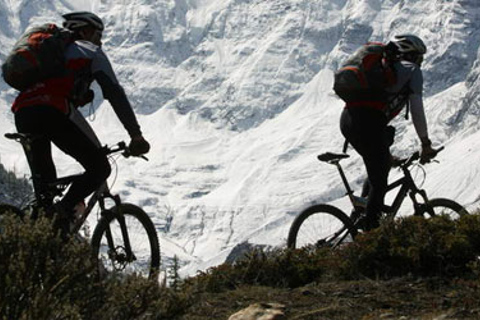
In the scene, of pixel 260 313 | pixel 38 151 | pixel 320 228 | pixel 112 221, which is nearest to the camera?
pixel 260 313

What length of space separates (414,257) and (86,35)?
3612 mm

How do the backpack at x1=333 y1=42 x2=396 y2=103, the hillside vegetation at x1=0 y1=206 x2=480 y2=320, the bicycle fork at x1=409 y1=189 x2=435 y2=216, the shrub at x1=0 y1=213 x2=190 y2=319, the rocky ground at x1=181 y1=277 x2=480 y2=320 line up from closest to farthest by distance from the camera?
1. the shrub at x1=0 y1=213 x2=190 y2=319
2. the hillside vegetation at x1=0 y1=206 x2=480 y2=320
3. the rocky ground at x1=181 y1=277 x2=480 y2=320
4. the backpack at x1=333 y1=42 x2=396 y2=103
5. the bicycle fork at x1=409 y1=189 x2=435 y2=216

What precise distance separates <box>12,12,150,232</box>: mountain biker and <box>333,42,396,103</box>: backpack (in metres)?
2.58

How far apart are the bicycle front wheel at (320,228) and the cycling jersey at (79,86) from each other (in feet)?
8.71

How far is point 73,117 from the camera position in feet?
27.4

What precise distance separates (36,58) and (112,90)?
702 mm

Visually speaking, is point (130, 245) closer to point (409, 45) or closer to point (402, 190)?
point (402, 190)

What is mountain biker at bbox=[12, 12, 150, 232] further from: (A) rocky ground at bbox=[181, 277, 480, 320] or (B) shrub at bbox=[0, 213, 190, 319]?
(B) shrub at bbox=[0, 213, 190, 319]

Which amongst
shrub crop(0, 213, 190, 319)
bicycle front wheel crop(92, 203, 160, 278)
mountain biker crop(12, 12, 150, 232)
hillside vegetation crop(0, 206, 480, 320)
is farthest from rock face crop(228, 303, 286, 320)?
mountain biker crop(12, 12, 150, 232)

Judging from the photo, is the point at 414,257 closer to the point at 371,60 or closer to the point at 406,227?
the point at 406,227

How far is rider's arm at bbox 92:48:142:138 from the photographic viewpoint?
8.30 metres

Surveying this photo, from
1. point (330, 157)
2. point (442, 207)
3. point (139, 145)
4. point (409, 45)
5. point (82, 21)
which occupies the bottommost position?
point (442, 207)

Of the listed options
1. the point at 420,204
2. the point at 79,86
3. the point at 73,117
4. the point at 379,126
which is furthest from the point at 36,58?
the point at 420,204

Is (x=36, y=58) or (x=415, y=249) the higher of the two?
(x=36, y=58)
